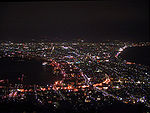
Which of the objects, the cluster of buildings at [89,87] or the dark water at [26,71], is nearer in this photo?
the cluster of buildings at [89,87]

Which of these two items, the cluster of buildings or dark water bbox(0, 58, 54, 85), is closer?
the cluster of buildings

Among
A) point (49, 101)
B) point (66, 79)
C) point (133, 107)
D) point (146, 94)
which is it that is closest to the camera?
point (133, 107)

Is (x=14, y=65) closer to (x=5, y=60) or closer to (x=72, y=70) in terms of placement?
(x=5, y=60)

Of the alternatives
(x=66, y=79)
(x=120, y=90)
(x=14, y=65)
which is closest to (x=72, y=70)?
(x=66, y=79)

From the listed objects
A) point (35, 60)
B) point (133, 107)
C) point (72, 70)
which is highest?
point (35, 60)

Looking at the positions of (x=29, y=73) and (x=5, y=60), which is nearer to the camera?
(x=29, y=73)

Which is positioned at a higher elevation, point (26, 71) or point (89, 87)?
point (26, 71)

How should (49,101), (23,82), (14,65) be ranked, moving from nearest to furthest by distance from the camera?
(49,101) < (23,82) < (14,65)

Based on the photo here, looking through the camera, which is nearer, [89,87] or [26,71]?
[89,87]
